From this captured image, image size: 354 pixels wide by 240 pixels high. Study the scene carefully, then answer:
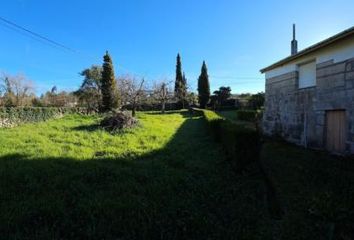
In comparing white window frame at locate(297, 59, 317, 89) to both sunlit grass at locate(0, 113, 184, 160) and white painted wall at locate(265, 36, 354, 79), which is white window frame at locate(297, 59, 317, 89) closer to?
A: white painted wall at locate(265, 36, 354, 79)

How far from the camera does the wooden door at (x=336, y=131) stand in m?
9.12

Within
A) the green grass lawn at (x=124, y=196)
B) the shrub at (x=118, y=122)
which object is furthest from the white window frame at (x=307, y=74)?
the shrub at (x=118, y=122)

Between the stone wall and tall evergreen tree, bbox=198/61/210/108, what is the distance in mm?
31435

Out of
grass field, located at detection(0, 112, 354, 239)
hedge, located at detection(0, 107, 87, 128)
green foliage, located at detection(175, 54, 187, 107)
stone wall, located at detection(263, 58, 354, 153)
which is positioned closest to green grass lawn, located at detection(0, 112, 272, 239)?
grass field, located at detection(0, 112, 354, 239)

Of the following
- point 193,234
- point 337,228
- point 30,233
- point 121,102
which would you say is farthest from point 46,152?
Result: point 121,102

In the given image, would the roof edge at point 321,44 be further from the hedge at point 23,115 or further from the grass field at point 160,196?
the hedge at point 23,115

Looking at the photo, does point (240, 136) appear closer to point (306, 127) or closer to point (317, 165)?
point (317, 165)

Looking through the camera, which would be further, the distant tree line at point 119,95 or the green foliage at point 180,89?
the green foliage at point 180,89

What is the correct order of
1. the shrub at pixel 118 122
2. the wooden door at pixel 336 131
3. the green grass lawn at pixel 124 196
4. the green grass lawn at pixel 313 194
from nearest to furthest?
the green grass lawn at pixel 124 196, the green grass lawn at pixel 313 194, the wooden door at pixel 336 131, the shrub at pixel 118 122

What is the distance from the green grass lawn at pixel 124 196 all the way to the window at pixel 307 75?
486cm

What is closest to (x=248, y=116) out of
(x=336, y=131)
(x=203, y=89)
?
(x=336, y=131)

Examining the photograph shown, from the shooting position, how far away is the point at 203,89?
47062 mm

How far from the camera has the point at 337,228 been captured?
4.24m

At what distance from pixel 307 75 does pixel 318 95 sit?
1.30 m
